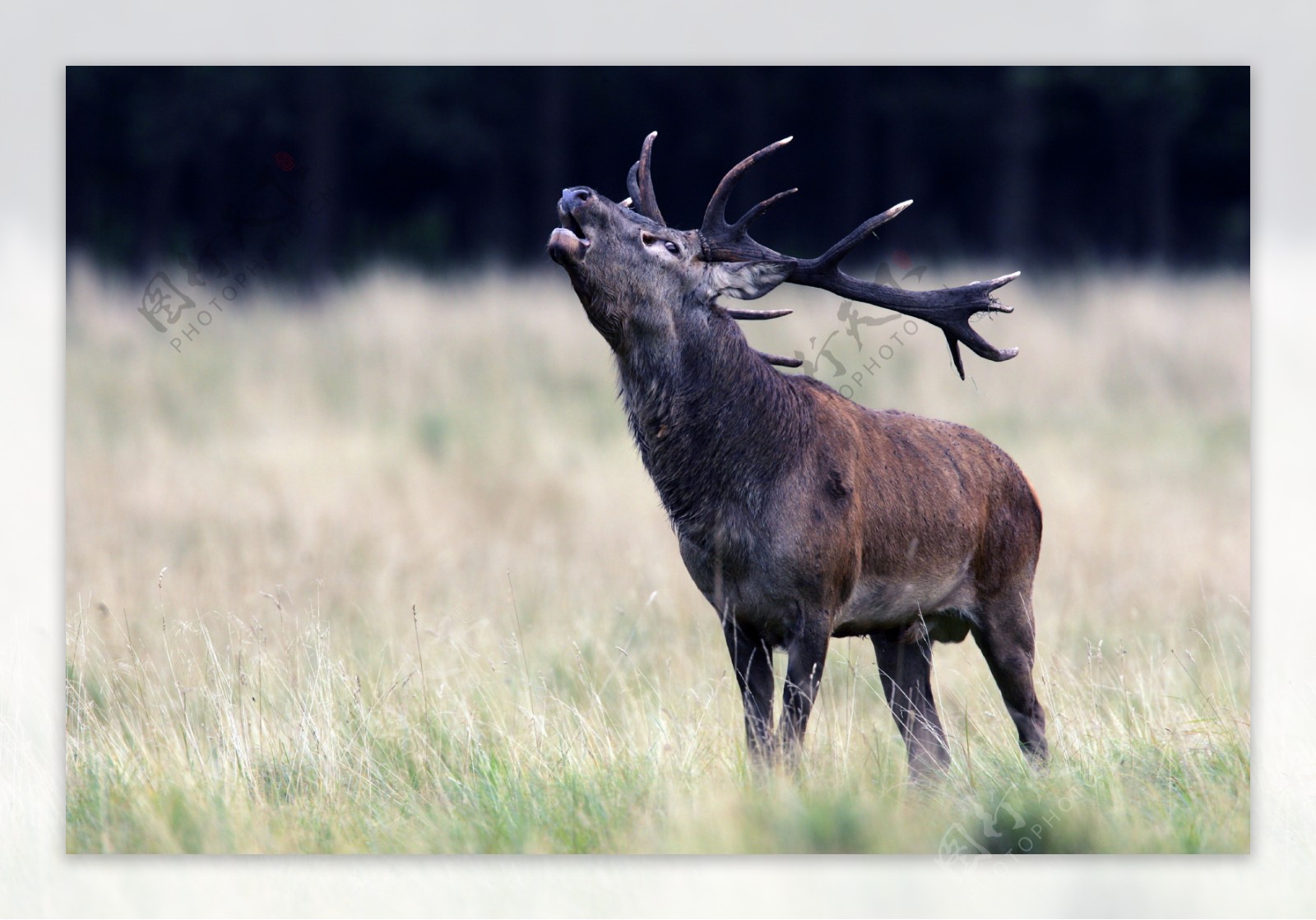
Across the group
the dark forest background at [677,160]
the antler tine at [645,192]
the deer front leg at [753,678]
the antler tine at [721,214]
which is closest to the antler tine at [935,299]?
the antler tine at [721,214]

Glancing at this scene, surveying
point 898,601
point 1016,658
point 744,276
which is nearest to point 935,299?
point 744,276

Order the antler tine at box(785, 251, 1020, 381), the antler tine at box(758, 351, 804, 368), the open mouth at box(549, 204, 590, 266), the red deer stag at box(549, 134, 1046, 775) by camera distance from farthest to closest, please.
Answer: the antler tine at box(758, 351, 804, 368)
the antler tine at box(785, 251, 1020, 381)
the red deer stag at box(549, 134, 1046, 775)
the open mouth at box(549, 204, 590, 266)

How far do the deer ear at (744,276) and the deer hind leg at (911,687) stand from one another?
4.58 feet

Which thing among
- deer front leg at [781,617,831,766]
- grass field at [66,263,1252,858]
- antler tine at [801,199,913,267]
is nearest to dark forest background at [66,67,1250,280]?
grass field at [66,263,1252,858]

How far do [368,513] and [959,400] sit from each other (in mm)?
4608

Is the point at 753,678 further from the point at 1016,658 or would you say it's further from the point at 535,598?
the point at 535,598

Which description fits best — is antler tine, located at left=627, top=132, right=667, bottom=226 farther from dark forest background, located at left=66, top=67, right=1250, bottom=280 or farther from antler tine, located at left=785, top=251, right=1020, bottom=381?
dark forest background, located at left=66, top=67, right=1250, bottom=280

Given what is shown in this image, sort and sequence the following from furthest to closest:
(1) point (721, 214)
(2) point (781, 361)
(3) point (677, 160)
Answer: (3) point (677, 160)
(2) point (781, 361)
(1) point (721, 214)

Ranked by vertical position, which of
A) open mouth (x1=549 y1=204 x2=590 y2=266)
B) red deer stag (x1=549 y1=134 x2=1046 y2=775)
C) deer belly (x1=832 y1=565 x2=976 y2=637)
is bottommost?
deer belly (x1=832 y1=565 x2=976 y2=637)

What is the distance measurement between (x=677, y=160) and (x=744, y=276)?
38.3 feet

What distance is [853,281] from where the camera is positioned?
5.32 m

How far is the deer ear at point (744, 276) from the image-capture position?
5.23 meters

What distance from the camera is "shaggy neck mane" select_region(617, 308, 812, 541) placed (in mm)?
5109
